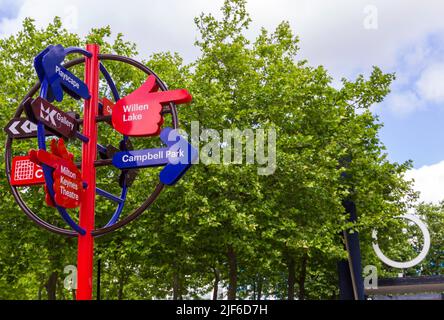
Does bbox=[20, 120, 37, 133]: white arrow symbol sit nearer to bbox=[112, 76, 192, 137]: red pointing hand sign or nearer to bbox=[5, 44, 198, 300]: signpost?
bbox=[5, 44, 198, 300]: signpost

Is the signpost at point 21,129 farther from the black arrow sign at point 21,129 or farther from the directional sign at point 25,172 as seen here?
the directional sign at point 25,172

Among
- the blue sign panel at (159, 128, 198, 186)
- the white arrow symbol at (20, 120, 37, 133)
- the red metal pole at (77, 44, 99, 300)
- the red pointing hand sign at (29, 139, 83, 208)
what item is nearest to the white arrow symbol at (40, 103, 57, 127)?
the red pointing hand sign at (29, 139, 83, 208)

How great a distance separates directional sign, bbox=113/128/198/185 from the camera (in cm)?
1136

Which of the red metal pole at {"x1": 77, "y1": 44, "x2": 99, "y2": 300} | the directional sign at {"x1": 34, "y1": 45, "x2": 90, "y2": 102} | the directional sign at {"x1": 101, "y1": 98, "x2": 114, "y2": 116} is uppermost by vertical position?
the directional sign at {"x1": 34, "y1": 45, "x2": 90, "y2": 102}

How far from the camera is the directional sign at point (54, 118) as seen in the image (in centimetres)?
1075

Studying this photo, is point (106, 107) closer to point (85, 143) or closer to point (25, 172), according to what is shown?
point (85, 143)

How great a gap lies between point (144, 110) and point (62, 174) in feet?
6.54

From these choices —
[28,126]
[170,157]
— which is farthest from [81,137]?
[170,157]

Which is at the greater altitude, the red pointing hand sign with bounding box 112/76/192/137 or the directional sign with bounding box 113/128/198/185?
the red pointing hand sign with bounding box 112/76/192/137

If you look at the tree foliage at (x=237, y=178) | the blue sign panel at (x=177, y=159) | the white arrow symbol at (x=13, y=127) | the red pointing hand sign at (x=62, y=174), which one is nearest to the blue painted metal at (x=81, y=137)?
the red pointing hand sign at (x=62, y=174)

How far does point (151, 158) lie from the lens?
11484 mm

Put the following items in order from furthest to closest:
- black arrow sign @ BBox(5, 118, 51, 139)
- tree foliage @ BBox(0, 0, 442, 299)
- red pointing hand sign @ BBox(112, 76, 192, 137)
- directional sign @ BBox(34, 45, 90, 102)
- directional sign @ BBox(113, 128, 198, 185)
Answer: tree foliage @ BBox(0, 0, 442, 299), black arrow sign @ BBox(5, 118, 51, 139), red pointing hand sign @ BBox(112, 76, 192, 137), directional sign @ BBox(113, 128, 198, 185), directional sign @ BBox(34, 45, 90, 102)
